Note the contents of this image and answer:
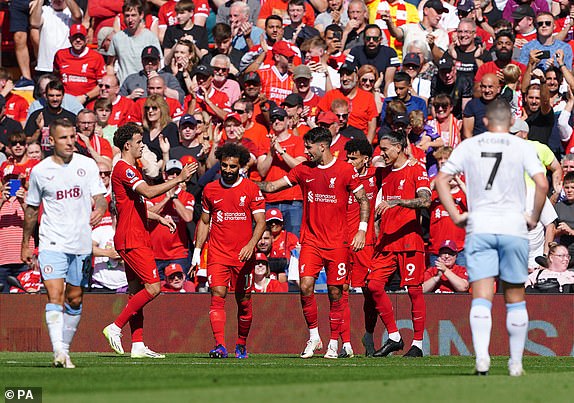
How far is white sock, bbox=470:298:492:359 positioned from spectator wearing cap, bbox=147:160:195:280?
827 cm

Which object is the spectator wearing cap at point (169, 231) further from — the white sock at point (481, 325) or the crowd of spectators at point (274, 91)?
the white sock at point (481, 325)

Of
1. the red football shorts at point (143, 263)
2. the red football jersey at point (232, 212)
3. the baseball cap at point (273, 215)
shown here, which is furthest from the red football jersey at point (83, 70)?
the red football shorts at point (143, 263)

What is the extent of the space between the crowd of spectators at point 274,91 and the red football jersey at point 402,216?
170cm

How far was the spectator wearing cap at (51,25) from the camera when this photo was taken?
79.0 ft

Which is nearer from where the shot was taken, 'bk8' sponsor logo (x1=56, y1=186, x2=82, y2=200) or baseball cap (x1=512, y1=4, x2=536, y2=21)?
'bk8' sponsor logo (x1=56, y1=186, x2=82, y2=200)

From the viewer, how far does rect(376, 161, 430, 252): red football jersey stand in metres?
16.5

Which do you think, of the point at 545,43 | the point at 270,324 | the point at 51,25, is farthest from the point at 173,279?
the point at 545,43

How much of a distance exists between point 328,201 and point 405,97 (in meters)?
5.57

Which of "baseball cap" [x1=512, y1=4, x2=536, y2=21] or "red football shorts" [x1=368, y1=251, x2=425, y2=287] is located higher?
"baseball cap" [x1=512, y1=4, x2=536, y2=21]

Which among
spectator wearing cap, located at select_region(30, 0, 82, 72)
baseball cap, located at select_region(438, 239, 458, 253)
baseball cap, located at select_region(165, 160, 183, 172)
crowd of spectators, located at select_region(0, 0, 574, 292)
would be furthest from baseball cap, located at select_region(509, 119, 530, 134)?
spectator wearing cap, located at select_region(30, 0, 82, 72)

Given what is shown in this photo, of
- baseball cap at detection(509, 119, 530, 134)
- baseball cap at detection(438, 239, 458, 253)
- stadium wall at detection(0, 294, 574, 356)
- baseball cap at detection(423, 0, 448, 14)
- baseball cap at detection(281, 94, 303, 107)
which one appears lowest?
stadium wall at detection(0, 294, 574, 356)

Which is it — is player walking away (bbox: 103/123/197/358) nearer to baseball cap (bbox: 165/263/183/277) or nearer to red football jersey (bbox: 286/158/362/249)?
red football jersey (bbox: 286/158/362/249)

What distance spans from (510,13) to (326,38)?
→ 3658 mm

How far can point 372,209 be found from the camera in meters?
17.2
